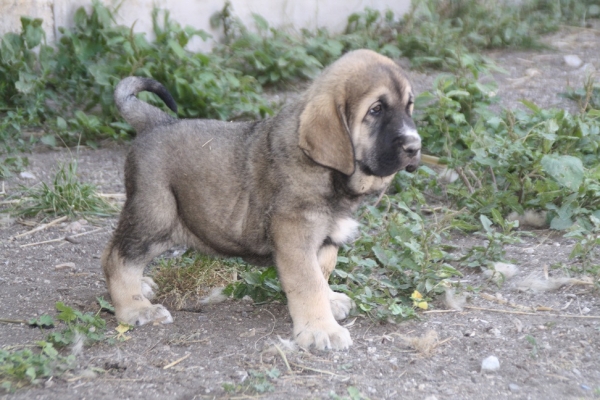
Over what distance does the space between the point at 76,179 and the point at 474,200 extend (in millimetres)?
3069

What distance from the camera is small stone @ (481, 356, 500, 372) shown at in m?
3.75

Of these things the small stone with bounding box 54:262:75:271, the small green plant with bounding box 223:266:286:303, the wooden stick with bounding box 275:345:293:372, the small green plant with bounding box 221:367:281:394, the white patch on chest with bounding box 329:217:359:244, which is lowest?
the small stone with bounding box 54:262:75:271

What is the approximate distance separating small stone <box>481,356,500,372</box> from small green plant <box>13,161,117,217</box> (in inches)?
134

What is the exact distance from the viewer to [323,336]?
13.4 ft

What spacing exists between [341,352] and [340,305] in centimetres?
53

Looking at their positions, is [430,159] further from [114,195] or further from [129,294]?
[129,294]

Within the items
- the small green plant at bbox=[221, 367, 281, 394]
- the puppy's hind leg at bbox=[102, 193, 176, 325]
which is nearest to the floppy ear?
the puppy's hind leg at bbox=[102, 193, 176, 325]

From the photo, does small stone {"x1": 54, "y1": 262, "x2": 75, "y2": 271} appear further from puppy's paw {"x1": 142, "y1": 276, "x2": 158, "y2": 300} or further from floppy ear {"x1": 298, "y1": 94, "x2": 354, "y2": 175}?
floppy ear {"x1": 298, "y1": 94, "x2": 354, "y2": 175}

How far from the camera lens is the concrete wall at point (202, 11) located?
24.9 ft

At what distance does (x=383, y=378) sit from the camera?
373cm

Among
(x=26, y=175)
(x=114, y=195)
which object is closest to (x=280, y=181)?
(x=114, y=195)

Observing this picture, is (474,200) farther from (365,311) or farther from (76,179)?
(76,179)

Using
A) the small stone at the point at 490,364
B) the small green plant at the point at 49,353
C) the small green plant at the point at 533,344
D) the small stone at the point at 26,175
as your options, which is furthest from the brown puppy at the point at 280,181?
the small stone at the point at 26,175

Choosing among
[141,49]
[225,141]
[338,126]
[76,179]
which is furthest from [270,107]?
[338,126]
